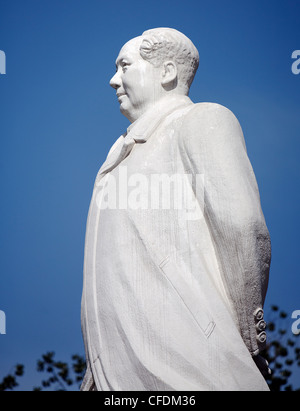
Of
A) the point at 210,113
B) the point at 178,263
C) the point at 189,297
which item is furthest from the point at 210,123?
the point at 189,297

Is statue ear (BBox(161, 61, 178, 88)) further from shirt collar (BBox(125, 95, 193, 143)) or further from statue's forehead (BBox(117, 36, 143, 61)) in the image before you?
statue's forehead (BBox(117, 36, 143, 61))

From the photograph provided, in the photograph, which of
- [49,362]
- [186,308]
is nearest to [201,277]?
[186,308]

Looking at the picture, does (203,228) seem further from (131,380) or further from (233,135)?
(131,380)

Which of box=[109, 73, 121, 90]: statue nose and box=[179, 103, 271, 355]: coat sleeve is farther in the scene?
box=[109, 73, 121, 90]: statue nose

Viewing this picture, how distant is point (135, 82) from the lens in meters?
6.20

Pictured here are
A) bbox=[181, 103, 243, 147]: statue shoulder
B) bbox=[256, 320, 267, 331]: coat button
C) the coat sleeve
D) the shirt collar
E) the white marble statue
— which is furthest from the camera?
the shirt collar

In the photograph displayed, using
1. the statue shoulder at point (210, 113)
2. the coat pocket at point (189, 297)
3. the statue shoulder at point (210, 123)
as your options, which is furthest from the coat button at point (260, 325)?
the statue shoulder at point (210, 113)

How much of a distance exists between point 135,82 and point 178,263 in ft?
5.89

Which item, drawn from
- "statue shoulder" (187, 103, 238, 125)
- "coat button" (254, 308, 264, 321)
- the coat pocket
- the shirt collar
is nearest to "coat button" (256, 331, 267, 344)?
"coat button" (254, 308, 264, 321)

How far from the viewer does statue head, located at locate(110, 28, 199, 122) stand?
6180mm

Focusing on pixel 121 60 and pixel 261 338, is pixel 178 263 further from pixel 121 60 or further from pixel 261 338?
pixel 121 60

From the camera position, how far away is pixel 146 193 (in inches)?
221

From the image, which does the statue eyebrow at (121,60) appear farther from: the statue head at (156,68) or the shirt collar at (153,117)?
the shirt collar at (153,117)

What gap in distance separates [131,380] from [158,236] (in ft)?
3.62
